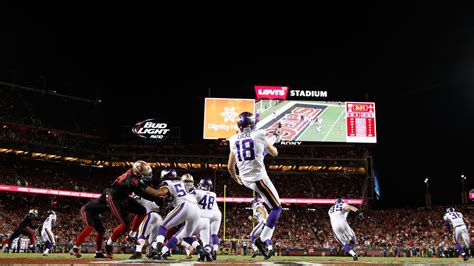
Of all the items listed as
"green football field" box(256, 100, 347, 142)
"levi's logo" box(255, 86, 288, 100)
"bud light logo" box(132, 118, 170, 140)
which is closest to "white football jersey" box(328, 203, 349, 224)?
"green football field" box(256, 100, 347, 142)

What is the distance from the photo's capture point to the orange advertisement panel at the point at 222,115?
42062 mm

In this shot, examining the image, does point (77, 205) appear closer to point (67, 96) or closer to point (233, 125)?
point (67, 96)

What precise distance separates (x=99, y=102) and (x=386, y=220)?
40240 mm

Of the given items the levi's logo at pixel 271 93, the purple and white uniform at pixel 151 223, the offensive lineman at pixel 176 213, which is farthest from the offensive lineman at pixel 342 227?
the levi's logo at pixel 271 93

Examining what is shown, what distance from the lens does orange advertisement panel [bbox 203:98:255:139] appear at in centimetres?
4206

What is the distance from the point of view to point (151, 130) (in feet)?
153

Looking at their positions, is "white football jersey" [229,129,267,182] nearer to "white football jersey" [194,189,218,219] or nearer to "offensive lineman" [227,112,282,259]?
"offensive lineman" [227,112,282,259]

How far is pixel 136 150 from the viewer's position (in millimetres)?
49281

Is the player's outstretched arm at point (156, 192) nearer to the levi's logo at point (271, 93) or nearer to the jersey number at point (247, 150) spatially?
the jersey number at point (247, 150)

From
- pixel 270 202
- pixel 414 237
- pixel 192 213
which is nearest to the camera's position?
pixel 270 202

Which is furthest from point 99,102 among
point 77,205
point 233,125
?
point 233,125

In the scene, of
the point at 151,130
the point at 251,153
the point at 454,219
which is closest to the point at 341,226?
the point at 454,219

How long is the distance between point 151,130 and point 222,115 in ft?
30.5

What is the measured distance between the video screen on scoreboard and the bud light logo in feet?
37.0
